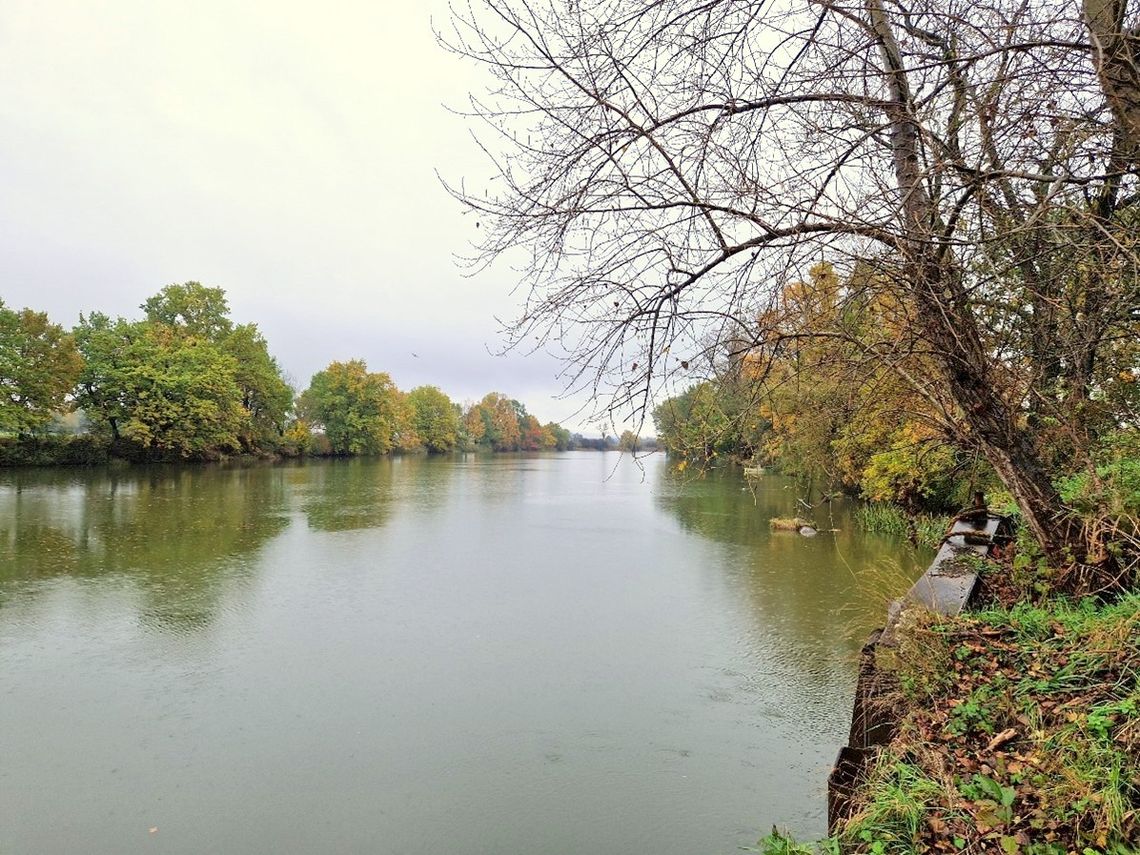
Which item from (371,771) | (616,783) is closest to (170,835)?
(371,771)

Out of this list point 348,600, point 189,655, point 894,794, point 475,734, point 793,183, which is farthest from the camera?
point 348,600

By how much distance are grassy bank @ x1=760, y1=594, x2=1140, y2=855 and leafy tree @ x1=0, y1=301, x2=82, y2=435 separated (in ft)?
91.0

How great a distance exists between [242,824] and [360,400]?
41370 mm

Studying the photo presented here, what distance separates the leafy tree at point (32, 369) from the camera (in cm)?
2252

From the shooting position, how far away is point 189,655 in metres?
5.56

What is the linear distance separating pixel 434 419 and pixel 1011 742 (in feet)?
191

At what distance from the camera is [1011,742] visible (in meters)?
2.34

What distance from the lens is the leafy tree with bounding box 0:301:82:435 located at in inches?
886

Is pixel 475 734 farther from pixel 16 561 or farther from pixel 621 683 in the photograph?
pixel 16 561

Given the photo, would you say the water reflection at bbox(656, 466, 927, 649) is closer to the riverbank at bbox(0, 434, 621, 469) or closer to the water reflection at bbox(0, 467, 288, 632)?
the water reflection at bbox(0, 467, 288, 632)

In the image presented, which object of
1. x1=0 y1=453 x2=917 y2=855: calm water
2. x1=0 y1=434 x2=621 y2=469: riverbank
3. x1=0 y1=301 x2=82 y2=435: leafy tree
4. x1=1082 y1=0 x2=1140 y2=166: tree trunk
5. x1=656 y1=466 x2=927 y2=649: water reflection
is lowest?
x1=0 y1=453 x2=917 y2=855: calm water

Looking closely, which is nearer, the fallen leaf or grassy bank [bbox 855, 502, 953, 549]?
the fallen leaf

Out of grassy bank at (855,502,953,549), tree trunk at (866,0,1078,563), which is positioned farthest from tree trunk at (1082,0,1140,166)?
grassy bank at (855,502,953,549)

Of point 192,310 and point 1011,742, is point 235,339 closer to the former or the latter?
point 192,310
